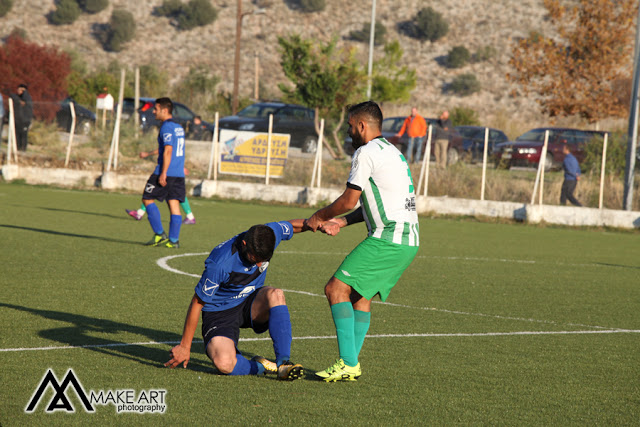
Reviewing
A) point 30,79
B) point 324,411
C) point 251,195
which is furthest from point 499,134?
point 324,411

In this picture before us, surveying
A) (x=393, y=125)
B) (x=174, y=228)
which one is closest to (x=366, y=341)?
(x=174, y=228)

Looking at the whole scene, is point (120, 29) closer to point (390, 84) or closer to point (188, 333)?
point (390, 84)

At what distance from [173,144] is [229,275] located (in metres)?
6.61

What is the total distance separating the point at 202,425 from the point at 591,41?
31871 millimetres

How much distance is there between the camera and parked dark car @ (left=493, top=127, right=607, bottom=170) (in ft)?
72.2

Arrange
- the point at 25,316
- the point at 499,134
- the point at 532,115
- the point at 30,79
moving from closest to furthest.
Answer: the point at 25,316 < the point at 499,134 < the point at 30,79 < the point at 532,115

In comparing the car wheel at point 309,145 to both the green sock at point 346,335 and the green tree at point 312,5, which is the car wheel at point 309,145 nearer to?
the green sock at point 346,335

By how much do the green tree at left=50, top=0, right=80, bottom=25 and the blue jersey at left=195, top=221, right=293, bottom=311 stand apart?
6412 centimetres

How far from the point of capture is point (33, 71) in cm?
3422

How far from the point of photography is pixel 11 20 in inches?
2505

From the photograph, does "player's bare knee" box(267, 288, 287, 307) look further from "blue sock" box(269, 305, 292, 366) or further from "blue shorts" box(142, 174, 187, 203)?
"blue shorts" box(142, 174, 187, 203)

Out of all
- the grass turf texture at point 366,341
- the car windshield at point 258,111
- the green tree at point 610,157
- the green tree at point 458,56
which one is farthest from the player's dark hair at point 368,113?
the green tree at point 458,56

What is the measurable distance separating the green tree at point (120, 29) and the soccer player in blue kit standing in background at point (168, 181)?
180ft

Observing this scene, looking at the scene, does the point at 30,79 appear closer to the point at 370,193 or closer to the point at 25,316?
the point at 25,316
